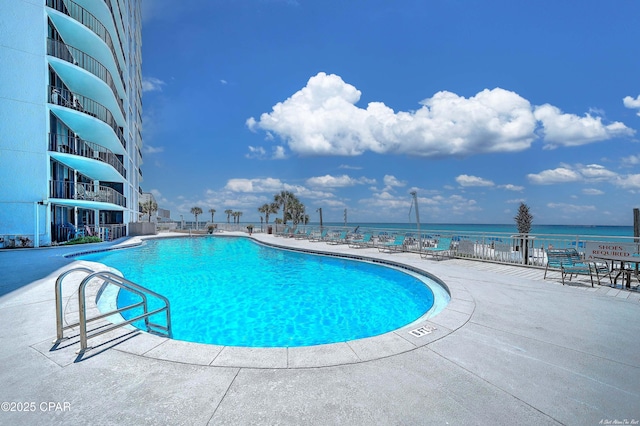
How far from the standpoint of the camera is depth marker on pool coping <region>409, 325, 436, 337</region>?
3.44 m

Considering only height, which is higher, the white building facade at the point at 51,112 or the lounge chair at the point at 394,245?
the white building facade at the point at 51,112

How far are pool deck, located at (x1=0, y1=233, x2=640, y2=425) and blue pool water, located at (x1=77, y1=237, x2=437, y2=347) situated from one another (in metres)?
1.83

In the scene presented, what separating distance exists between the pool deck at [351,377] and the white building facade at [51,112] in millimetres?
14777

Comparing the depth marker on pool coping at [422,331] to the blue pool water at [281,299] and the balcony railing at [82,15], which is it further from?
the balcony railing at [82,15]

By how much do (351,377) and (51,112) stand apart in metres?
20.7

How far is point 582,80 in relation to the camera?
17422 millimetres

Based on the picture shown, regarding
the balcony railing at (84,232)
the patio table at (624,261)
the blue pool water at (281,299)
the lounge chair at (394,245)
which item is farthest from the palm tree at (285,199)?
the patio table at (624,261)

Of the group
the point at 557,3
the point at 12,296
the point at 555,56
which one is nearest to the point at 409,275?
the point at 12,296

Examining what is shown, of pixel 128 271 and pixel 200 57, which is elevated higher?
pixel 200 57

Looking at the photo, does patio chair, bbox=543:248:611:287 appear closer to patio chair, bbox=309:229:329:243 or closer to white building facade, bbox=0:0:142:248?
Result: patio chair, bbox=309:229:329:243

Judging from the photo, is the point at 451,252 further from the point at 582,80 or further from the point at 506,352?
the point at 582,80

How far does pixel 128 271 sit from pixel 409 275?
32.1 ft

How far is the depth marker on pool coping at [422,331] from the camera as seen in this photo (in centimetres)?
344

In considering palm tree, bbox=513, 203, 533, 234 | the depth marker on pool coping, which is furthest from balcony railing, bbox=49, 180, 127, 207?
palm tree, bbox=513, 203, 533, 234
